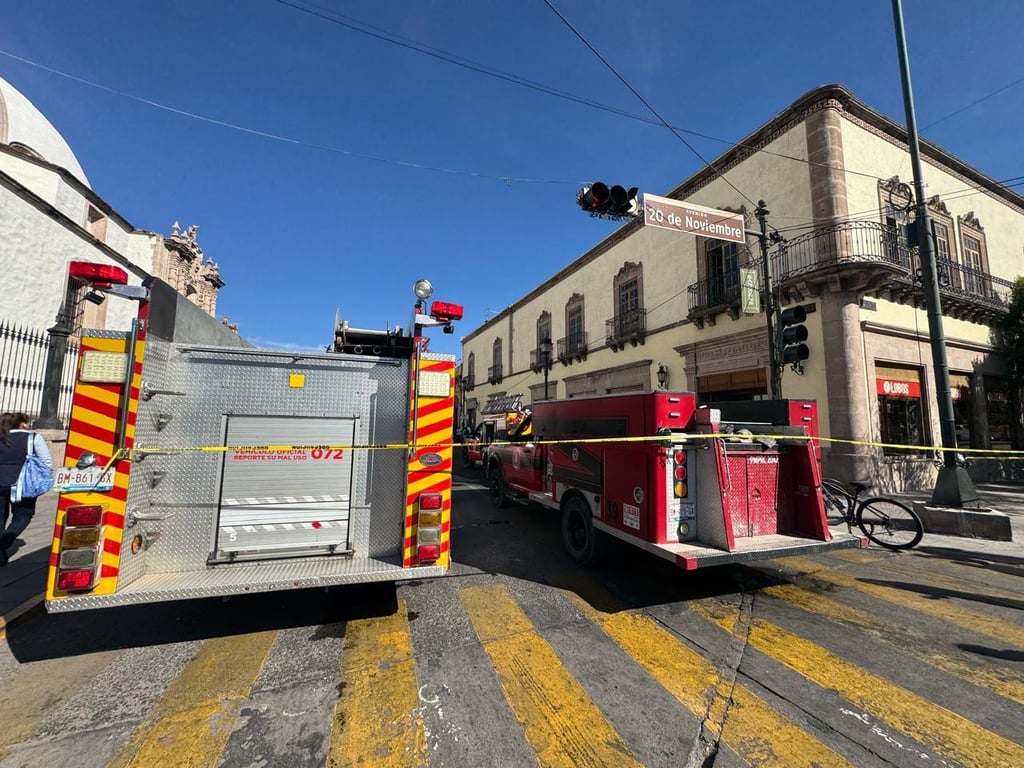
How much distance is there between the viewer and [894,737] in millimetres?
2336

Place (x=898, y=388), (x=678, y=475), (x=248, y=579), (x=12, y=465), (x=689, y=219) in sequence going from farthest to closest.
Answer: (x=898, y=388) → (x=689, y=219) → (x=12, y=465) → (x=678, y=475) → (x=248, y=579)

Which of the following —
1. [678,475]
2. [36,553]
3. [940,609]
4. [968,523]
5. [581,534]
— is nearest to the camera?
[940,609]

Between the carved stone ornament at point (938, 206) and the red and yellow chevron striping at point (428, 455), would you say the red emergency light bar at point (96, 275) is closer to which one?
the red and yellow chevron striping at point (428, 455)

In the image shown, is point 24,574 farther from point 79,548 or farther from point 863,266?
point 863,266

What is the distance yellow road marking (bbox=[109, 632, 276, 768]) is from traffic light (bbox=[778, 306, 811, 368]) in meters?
8.54

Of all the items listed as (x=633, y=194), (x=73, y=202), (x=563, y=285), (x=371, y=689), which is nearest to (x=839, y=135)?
(x=633, y=194)

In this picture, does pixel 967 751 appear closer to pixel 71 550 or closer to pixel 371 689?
pixel 371 689

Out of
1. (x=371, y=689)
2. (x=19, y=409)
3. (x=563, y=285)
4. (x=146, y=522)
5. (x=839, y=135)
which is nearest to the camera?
(x=371, y=689)

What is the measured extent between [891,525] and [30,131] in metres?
34.4

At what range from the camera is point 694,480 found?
4.45 metres

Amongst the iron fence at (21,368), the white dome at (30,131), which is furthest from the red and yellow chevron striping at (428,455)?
the white dome at (30,131)

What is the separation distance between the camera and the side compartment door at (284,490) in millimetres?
3570

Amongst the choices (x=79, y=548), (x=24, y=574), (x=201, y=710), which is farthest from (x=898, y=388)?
(x=24, y=574)

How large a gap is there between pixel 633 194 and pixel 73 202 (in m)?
23.9
